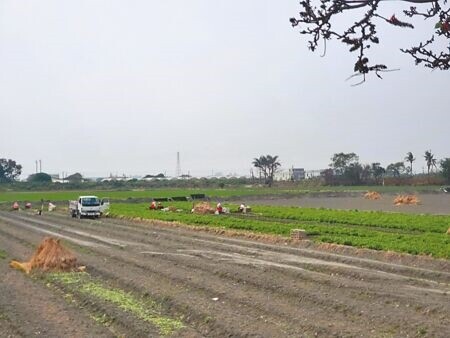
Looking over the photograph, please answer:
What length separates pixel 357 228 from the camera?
27969 millimetres

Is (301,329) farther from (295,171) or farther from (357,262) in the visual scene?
(295,171)

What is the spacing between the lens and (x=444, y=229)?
25.8m

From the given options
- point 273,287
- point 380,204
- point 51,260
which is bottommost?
point 380,204

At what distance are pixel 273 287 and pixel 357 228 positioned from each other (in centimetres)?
1629

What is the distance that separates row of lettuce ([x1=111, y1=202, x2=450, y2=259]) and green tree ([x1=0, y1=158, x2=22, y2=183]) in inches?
4055

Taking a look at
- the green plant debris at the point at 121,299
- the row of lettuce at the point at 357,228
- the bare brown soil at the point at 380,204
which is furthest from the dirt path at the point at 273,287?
the bare brown soil at the point at 380,204

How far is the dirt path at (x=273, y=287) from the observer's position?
9.25 metres

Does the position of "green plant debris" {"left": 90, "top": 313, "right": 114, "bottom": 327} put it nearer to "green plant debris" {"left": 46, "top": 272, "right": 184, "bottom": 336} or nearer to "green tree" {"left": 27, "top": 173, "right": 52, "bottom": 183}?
"green plant debris" {"left": 46, "top": 272, "right": 184, "bottom": 336}

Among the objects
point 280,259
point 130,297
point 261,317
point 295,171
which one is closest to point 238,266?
point 280,259

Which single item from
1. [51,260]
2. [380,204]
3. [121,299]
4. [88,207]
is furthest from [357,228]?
[380,204]

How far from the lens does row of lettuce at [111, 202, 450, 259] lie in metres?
19.7

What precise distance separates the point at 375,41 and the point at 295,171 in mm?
155231

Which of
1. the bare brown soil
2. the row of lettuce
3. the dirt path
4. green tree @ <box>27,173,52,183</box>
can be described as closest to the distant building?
green tree @ <box>27,173,52,183</box>

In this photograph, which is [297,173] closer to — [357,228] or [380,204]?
[380,204]
